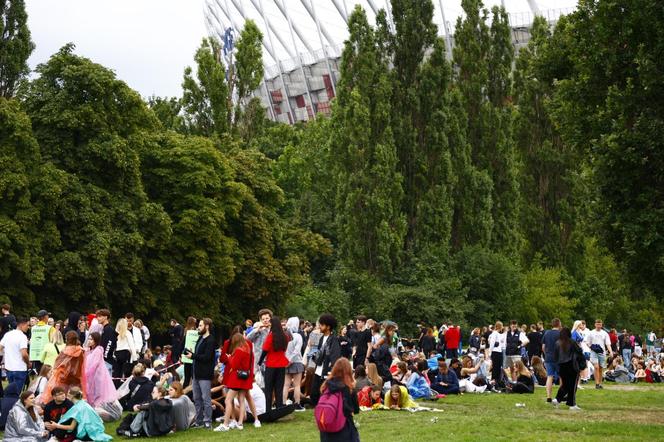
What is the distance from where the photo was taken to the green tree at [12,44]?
4238 centimetres

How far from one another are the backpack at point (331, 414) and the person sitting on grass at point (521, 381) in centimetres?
1540

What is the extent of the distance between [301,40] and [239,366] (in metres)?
82.7

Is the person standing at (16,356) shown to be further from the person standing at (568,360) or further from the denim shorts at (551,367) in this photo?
the denim shorts at (551,367)

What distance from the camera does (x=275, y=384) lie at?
1811 cm

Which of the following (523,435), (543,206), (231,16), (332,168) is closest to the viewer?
(523,435)

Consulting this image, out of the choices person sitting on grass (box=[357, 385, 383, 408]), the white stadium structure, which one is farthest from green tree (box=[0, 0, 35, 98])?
the white stadium structure

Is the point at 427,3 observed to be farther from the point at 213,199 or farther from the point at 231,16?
the point at 231,16

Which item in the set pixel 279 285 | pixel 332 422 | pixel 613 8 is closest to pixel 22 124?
pixel 279 285

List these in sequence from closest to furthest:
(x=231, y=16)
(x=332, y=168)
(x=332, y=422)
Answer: (x=332, y=422)
(x=332, y=168)
(x=231, y=16)

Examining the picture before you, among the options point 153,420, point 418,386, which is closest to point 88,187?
point 418,386

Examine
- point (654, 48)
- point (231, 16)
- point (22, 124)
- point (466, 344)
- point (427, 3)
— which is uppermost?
point (231, 16)

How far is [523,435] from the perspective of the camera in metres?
15.4

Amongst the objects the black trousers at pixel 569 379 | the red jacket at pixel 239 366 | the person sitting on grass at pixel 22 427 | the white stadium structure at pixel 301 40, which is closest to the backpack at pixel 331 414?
the person sitting on grass at pixel 22 427

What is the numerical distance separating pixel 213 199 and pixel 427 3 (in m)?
16.7
